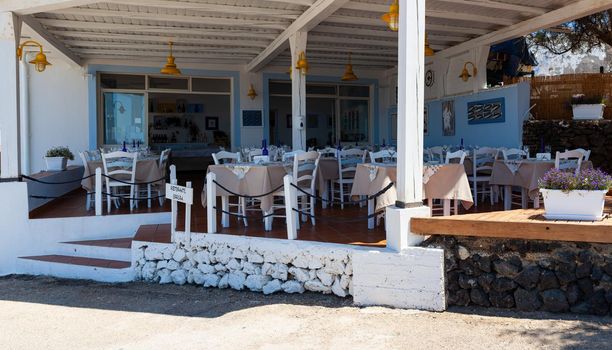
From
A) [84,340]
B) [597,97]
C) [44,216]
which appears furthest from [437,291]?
[597,97]

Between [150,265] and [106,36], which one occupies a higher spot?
[106,36]

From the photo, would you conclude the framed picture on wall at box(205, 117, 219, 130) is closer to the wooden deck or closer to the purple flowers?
the wooden deck

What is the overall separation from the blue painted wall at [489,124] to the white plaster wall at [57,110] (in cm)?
810

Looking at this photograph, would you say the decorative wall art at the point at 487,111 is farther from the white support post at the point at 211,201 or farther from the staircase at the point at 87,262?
the staircase at the point at 87,262

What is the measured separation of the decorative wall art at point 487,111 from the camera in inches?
387

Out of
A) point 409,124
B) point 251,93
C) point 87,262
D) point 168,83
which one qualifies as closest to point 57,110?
point 168,83

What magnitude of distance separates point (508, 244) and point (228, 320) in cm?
233

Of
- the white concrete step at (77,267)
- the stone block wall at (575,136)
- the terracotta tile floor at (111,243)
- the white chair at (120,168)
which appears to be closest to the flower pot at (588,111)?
the stone block wall at (575,136)

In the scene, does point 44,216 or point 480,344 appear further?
point 44,216

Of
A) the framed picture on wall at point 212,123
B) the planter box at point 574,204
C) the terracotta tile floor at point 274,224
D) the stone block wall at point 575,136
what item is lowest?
the terracotta tile floor at point 274,224

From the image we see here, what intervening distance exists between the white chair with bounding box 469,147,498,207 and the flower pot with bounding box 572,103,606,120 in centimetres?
303

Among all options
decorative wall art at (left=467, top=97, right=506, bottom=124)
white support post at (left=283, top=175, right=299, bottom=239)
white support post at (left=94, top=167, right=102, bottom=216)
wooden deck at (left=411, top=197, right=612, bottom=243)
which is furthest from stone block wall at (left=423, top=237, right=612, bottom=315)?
decorative wall art at (left=467, top=97, right=506, bottom=124)

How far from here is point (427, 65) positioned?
12.2 m

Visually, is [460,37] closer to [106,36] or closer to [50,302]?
[106,36]
